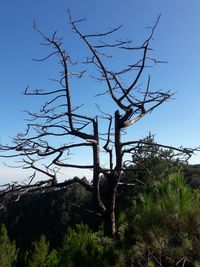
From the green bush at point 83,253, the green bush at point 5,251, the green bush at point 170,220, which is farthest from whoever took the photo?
the green bush at point 5,251

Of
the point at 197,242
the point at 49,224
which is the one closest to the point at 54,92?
the point at 197,242

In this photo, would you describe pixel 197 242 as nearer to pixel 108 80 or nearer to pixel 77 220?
pixel 108 80

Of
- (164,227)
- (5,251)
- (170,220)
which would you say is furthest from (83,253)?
(5,251)

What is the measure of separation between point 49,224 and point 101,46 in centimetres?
4125

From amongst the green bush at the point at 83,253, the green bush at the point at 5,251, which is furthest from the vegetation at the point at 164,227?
the green bush at the point at 5,251

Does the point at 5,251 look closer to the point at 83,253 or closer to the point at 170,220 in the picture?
the point at 83,253

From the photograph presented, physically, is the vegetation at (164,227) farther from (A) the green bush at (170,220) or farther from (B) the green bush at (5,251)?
(B) the green bush at (5,251)

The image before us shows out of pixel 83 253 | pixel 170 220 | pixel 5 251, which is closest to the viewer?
pixel 170 220

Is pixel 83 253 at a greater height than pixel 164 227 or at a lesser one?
lesser

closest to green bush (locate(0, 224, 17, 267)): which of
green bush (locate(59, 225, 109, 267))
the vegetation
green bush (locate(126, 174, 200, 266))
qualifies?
green bush (locate(59, 225, 109, 267))

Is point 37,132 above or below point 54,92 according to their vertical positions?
below

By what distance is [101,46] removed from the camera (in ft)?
19.1

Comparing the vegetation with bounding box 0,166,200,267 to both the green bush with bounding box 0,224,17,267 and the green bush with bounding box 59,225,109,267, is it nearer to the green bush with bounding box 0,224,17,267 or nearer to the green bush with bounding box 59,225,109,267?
the green bush with bounding box 59,225,109,267

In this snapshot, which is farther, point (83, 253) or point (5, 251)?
point (5, 251)
